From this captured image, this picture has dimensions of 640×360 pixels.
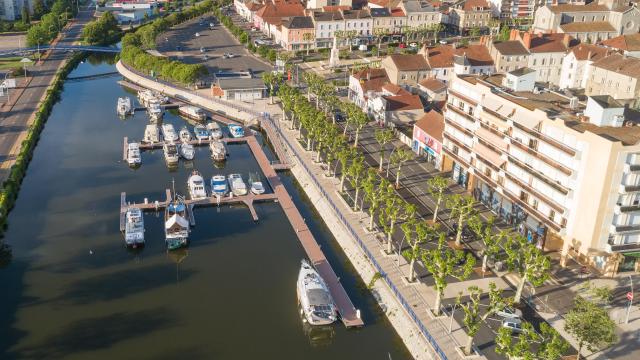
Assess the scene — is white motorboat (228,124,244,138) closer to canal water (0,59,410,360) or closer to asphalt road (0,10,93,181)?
canal water (0,59,410,360)

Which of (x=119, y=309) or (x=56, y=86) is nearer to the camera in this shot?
(x=119, y=309)

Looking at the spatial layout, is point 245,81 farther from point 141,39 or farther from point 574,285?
point 574,285

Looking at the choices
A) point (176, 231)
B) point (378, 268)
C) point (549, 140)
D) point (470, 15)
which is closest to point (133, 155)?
point (176, 231)

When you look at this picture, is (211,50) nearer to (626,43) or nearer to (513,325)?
(626,43)

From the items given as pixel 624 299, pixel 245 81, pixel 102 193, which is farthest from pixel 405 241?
pixel 245 81

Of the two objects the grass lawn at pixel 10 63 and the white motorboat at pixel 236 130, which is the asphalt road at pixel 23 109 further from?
the white motorboat at pixel 236 130

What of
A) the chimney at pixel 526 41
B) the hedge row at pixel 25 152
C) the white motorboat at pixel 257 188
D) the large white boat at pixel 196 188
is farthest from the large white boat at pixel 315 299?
the chimney at pixel 526 41
